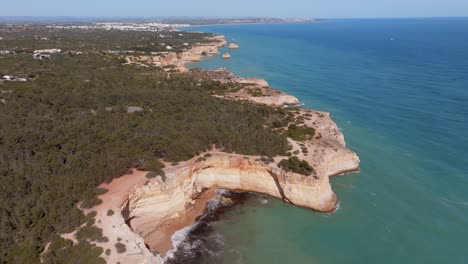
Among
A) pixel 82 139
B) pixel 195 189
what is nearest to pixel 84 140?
pixel 82 139

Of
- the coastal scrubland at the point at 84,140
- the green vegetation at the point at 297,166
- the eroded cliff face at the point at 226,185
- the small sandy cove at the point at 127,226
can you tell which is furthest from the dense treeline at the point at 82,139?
the green vegetation at the point at 297,166

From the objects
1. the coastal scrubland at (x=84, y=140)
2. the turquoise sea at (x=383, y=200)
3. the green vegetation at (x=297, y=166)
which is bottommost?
the turquoise sea at (x=383, y=200)

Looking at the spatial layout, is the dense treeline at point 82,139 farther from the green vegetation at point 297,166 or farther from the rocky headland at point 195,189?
the green vegetation at point 297,166

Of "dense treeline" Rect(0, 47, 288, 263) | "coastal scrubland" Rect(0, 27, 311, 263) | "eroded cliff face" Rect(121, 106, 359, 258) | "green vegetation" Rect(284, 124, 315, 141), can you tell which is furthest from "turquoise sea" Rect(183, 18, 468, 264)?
"dense treeline" Rect(0, 47, 288, 263)

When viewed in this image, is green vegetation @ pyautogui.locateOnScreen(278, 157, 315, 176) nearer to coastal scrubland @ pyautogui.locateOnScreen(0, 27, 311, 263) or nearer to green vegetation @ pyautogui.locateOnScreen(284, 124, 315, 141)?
coastal scrubland @ pyautogui.locateOnScreen(0, 27, 311, 263)

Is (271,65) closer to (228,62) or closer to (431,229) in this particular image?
(228,62)

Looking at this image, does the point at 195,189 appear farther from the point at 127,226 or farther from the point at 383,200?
the point at 383,200
